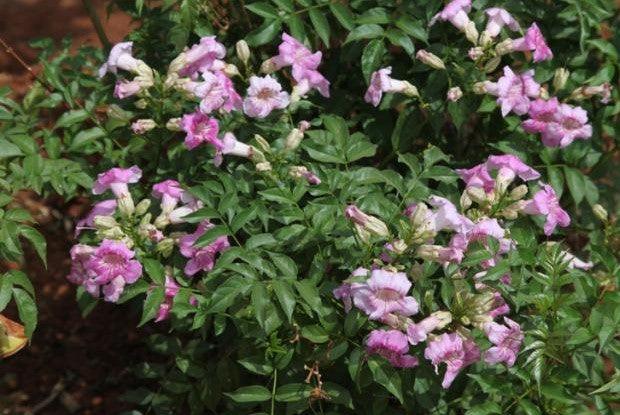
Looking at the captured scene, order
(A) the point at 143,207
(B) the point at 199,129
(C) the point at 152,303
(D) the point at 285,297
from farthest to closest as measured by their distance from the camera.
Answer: (B) the point at 199,129
(A) the point at 143,207
(C) the point at 152,303
(D) the point at 285,297

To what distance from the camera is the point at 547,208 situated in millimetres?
2676

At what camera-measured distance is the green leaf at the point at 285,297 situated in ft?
7.91

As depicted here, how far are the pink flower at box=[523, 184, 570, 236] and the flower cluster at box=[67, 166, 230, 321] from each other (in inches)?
36.3

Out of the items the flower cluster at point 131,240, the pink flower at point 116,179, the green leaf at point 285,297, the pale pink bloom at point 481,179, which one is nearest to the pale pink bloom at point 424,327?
the green leaf at point 285,297

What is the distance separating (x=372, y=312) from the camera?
2334 mm

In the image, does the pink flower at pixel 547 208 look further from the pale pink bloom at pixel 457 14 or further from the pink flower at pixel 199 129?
the pink flower at pixel 199 129

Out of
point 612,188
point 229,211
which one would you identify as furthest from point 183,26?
point 612,188

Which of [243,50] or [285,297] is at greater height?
[243,50]

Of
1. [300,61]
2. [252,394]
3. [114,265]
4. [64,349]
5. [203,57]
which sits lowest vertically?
[64,349]

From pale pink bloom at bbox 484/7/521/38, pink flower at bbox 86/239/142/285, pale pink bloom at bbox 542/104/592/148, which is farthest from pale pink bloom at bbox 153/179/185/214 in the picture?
pale pink bloom at bbox 542/104/592/148

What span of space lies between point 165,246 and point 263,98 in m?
0.56

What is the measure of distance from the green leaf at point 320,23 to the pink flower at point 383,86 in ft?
0.68

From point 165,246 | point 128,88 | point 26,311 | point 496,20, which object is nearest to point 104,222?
point 165,246

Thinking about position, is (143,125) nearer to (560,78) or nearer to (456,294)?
(456,294)
